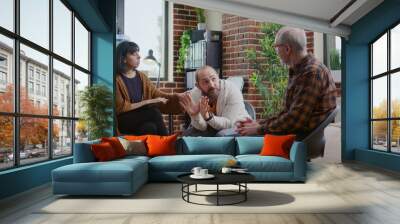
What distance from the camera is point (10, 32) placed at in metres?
4.92

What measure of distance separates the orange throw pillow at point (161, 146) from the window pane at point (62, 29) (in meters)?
2.11

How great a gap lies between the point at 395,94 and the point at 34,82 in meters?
6.64

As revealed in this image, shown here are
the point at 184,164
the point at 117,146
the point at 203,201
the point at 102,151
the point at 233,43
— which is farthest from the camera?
the point at 233,43

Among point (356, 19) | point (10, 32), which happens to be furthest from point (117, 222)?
point (356, 19)

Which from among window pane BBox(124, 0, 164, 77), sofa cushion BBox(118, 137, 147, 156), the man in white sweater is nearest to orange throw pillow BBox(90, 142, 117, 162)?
sofa cushion BBox(118, 137, 147, 156)

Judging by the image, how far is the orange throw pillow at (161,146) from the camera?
683 cm

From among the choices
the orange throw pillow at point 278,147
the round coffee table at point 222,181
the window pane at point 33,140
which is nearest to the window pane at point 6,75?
the window pane at point 33,140

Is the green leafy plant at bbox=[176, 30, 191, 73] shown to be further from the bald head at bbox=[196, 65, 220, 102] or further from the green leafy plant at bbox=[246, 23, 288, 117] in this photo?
the green leafy plant at bbox=[246, 23, 288, 117]

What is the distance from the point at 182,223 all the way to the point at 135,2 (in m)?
6.09

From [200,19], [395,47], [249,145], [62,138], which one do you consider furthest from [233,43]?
[62,138]

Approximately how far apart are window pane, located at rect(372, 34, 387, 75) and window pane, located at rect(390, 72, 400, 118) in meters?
0.49

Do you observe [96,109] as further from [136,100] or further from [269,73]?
[269,73]

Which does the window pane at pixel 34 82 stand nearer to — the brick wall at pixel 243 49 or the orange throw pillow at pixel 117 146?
the orange throw pillow at pixel 117 146

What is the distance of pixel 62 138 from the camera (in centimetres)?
686
